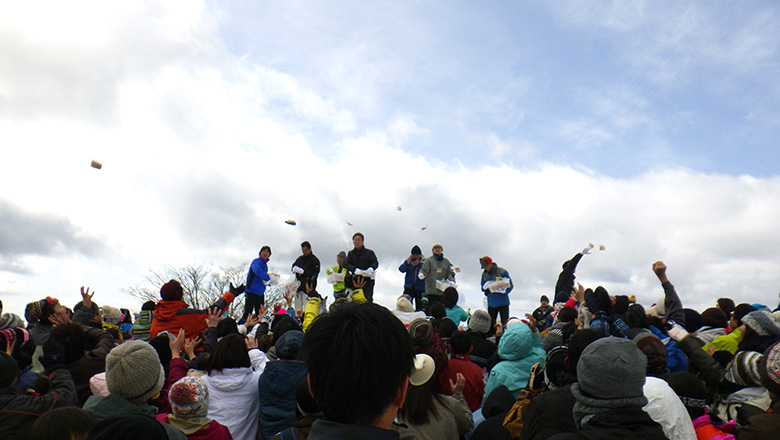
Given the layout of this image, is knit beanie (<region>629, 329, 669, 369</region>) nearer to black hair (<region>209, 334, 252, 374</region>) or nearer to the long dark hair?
the long dark hair

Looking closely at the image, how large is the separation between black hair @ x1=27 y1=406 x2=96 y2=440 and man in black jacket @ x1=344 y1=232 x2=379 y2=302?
11248 mm

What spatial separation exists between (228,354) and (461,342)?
235 cm

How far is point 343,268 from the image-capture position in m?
15.1

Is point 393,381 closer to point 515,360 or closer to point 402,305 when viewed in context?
point 515,360

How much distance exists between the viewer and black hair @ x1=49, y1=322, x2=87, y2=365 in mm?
5023

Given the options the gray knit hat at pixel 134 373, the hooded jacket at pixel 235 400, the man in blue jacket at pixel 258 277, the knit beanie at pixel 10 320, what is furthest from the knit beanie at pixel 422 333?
the man in blue jacket at pixel 258 277

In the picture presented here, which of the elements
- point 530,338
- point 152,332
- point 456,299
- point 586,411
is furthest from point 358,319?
point 456,299

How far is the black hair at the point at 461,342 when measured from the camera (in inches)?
215

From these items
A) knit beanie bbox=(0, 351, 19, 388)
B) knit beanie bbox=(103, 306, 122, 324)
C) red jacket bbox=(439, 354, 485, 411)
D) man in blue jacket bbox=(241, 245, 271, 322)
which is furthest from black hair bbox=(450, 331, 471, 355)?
man in blue jacket bbox=(241, 245, 271, 322)

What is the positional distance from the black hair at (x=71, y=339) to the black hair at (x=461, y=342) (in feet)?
12.2

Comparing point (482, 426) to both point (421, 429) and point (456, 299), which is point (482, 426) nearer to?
point (421, 429)

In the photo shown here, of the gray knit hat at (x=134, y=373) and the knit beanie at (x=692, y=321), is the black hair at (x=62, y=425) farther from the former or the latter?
the knit beanie at (x=692, y=321)

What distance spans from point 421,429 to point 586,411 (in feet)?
5.28

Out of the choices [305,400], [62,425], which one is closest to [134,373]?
[62,425]
